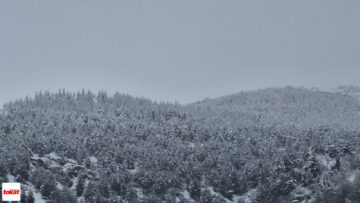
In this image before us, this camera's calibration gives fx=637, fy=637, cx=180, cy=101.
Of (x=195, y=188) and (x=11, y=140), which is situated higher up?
(x=11, y=140)

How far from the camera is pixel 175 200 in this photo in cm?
18625

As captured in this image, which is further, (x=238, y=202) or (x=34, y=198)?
(x=238, y=202)

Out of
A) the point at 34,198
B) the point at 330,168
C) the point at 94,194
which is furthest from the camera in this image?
the point at 330,168

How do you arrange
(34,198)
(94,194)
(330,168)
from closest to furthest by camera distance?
(34,198)
(94,194)
(330,168)

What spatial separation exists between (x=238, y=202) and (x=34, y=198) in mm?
64265

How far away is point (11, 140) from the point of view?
19662 centimetres

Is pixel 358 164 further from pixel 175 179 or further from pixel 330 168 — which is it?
pixel 175 179

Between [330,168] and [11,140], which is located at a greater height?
[11,140]

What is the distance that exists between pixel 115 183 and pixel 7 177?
32.7m

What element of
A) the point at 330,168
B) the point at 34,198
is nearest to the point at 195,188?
the point at 330,168

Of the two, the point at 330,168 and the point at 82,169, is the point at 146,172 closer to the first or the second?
the point at 82,169

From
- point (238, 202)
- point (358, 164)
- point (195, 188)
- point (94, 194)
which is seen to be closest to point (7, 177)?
point (94, 194)

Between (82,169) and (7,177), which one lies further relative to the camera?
(82,169)

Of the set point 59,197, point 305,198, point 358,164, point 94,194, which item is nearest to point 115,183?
point 94,194
